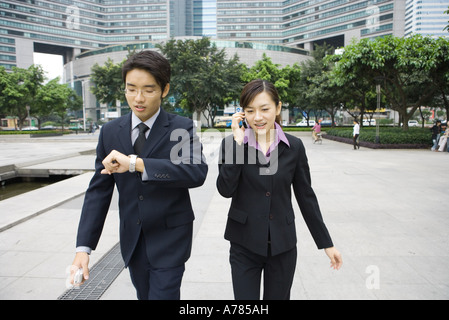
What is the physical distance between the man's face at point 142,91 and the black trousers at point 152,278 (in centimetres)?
70

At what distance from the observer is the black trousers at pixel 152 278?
1754 millimetres

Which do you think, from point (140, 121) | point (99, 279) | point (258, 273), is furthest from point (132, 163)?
point (99, 279)

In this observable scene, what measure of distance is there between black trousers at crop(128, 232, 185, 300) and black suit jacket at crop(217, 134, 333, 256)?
1.37 feet

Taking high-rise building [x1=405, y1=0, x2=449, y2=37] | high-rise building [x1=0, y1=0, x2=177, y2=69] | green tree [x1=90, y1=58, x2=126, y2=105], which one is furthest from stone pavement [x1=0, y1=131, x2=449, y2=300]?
high-rise building [x1=405, y1=0, x2=449, y2=37]

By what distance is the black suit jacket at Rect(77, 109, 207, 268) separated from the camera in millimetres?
1771

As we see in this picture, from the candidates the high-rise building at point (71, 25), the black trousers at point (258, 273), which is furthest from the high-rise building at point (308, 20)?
the black trousers at point (258, 273)

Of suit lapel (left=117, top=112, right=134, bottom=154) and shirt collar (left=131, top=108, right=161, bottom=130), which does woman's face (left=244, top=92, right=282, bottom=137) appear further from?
suit lapel (left=117, top=112, right=134, bottom=154)

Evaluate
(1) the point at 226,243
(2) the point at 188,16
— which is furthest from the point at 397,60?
(2) the point at 188,16

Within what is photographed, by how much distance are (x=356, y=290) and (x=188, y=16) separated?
13921 cm

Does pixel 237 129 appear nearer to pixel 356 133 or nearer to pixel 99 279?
pixel 99 279

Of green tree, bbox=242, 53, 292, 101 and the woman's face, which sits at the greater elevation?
green tree, bbox=242, 53, 292, 101

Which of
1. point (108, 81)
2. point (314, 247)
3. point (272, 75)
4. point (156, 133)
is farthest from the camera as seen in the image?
point (272, 75)

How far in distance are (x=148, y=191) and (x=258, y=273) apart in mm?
816

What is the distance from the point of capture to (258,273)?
6.41 ft
